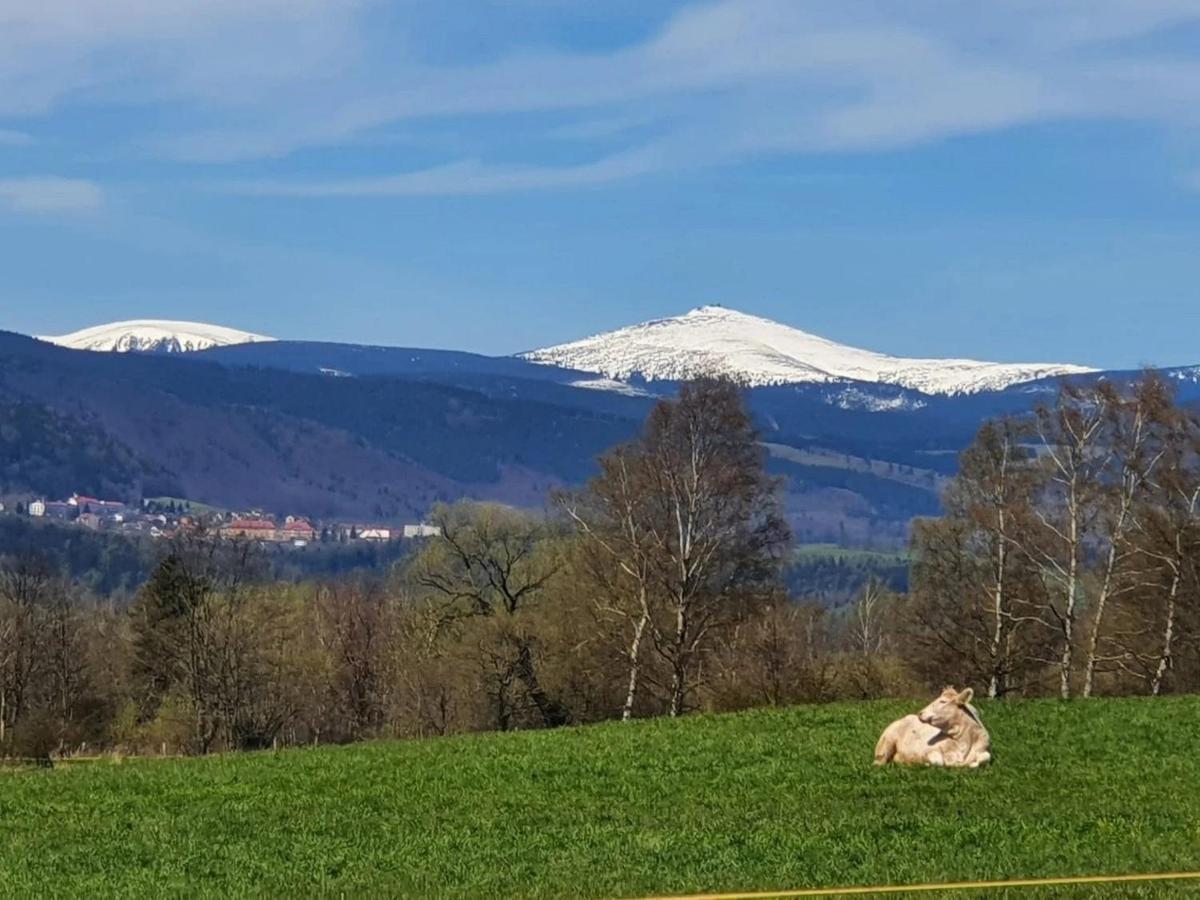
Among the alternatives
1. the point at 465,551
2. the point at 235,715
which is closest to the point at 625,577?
the point at 465,551

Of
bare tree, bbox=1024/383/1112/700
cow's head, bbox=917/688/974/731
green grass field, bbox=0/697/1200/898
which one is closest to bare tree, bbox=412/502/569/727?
bare tree, bbox=1024/383/1112/700

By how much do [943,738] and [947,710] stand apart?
46cm

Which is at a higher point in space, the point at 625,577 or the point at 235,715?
the point at 625,577

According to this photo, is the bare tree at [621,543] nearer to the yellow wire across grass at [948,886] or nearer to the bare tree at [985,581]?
the bare tree at [985,581]

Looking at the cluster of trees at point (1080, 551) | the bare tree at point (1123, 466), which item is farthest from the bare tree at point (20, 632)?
the bare tree at point (1123, 466)

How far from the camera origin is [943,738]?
2877 cm

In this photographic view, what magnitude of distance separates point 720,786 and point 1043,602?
36.5 meters

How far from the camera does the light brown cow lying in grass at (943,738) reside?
93.7ft

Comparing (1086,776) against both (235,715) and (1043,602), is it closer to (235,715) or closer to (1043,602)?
(1043,602)

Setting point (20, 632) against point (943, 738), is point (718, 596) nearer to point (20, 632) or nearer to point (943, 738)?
point (943, 738)

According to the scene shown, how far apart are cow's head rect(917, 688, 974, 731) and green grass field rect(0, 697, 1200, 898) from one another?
996 millimetres

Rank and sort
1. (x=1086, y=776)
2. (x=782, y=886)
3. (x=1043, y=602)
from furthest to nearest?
(x=1043, y=602)
(x=1086, y=776)
(x=782, y=886)

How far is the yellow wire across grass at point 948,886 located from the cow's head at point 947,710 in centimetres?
953

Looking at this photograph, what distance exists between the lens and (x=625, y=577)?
210ft
